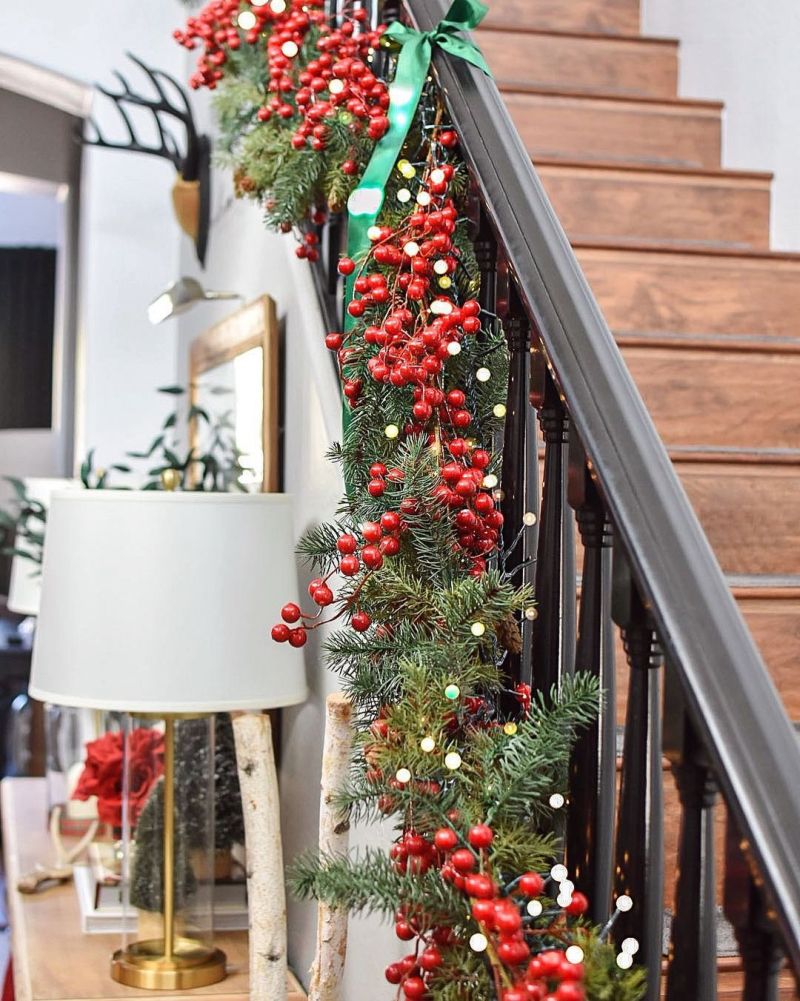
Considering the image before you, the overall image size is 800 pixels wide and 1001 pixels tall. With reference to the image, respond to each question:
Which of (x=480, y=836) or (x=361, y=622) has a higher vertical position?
(x=361, y=622)

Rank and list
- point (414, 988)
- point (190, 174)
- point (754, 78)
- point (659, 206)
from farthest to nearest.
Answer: point (190, 174)
point (754, 78)
point (659, 206)
point (414, 988)

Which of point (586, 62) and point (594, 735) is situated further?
point (586, 62)

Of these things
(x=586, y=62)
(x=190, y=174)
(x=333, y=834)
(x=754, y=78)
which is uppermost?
(x=586, y=62)

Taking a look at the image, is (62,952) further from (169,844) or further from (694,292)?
(694,292)

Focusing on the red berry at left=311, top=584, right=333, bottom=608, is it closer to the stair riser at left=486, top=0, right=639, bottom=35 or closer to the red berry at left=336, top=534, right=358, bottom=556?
the red berry at left=336, top=534, right=358, bottom=556

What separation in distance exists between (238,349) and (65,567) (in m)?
0.90

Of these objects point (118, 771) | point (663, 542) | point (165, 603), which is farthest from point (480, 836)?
point (118, 771)

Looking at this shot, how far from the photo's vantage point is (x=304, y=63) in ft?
6.28

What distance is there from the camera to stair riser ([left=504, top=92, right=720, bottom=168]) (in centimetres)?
292

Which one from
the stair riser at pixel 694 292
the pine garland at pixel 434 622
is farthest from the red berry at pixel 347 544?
the stair riser at pixel 694 292

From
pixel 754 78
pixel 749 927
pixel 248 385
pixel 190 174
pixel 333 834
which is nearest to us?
pixel 749 927

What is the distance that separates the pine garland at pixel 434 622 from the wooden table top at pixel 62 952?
1.52ft

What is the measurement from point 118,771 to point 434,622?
1.19 m

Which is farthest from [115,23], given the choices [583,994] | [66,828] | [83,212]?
[583,994]
